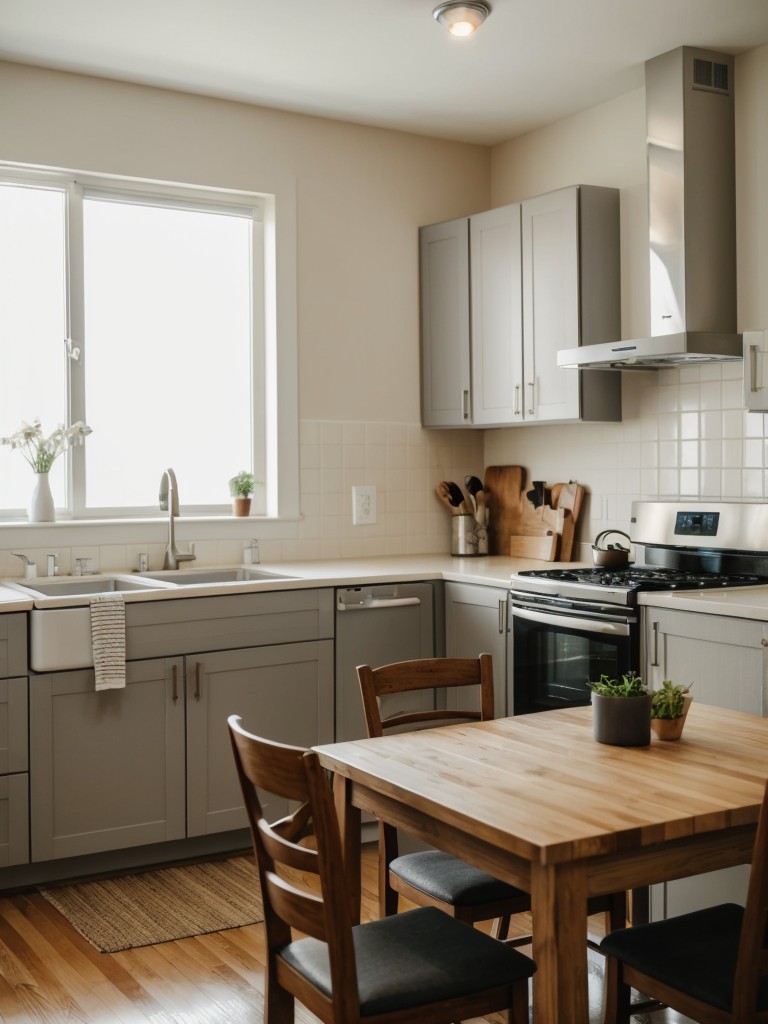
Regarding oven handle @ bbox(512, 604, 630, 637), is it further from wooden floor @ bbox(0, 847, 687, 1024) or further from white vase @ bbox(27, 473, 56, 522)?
white vase @ bbox(27, 473, 56, 522)

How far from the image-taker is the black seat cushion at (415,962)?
70.8 inches

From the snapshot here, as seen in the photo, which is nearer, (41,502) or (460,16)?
(460,16)

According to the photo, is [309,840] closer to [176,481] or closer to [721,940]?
[176,481]

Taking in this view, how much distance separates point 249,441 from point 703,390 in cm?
186

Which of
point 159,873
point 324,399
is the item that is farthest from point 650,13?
point 159,873

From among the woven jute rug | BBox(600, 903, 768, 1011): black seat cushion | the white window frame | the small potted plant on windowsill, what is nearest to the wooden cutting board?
the white window frame

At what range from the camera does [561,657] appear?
144 inches

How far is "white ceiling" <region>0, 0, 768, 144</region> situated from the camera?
360 cm

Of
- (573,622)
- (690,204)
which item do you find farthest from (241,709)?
(690,204)

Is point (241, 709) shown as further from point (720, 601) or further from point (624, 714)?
point (624, 714)

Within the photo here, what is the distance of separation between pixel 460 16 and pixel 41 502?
7.28 feet

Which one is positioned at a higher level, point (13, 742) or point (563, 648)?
point (563, 648)

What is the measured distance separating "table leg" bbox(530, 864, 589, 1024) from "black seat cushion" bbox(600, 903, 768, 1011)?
12.5 inches

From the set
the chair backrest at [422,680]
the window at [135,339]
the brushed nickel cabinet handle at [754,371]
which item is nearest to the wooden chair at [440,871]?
the chair backrest at [422,680]
